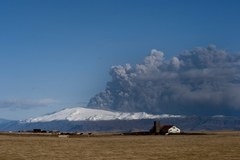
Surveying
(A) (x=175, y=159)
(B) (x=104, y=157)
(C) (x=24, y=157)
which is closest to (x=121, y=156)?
(B) (x=104, y=157)

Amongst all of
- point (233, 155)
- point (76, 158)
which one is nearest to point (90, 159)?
point (76, 158)

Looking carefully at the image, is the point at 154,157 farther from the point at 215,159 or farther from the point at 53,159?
the point at 53,159

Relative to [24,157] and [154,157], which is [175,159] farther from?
[24,157]

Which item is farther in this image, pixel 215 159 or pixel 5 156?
pixel 5 156

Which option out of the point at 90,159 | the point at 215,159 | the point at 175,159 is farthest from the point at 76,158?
the point at 215,159

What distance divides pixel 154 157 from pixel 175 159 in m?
3.46

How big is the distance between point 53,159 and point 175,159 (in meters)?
13.7

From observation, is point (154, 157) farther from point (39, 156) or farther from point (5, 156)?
point (5, 156)

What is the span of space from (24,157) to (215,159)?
21.8 metres

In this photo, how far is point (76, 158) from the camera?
5888 centimetres

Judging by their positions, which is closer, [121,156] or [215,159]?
[215,159]

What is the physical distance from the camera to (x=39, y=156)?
2400 inches

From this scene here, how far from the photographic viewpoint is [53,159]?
A: 188ft

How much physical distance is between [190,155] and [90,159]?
12499 millimetres
